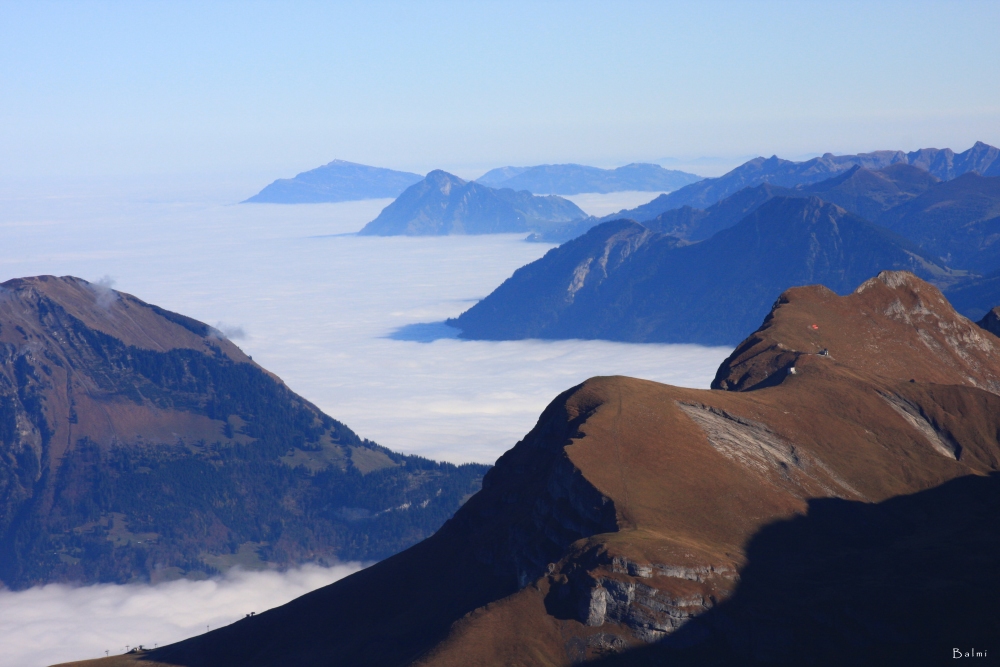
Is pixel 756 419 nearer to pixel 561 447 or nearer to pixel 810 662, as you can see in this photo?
pixel 561 447

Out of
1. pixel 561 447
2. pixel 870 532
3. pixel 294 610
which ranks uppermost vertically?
pixel 561 447

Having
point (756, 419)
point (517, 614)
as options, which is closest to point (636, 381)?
point (756, 419)

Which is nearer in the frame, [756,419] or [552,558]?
[552,558]

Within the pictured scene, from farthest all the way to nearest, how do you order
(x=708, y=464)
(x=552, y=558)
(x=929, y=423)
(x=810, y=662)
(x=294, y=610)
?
(x=929, y=423) → (x=294, y=610) → (x=708, y=464) → (x=552, y=558) → (x=810, y=662)

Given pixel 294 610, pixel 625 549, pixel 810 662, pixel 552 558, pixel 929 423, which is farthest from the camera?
pixel 929 423

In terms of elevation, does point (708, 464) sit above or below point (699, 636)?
above

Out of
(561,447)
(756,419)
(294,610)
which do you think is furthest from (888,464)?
(294,610)
